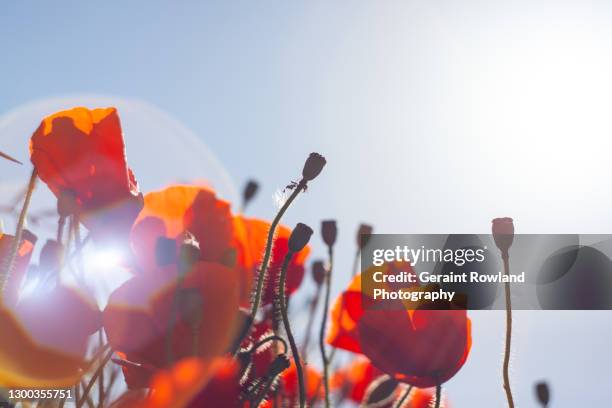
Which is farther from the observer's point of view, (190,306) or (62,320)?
(62,320)

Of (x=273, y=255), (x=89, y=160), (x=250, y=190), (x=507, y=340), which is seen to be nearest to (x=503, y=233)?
(x=507, y=340)

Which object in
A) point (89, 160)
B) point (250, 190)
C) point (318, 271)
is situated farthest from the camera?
point (250, 190)

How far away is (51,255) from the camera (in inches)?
34.1

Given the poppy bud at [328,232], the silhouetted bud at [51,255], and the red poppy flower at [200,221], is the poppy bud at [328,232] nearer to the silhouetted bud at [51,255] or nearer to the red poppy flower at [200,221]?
the red poppy flower at [200,221]

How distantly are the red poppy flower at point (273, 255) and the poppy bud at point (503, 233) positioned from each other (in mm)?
298

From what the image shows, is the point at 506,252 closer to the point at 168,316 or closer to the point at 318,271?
the point at 168,316

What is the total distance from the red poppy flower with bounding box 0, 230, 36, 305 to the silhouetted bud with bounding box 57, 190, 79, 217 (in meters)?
0.07

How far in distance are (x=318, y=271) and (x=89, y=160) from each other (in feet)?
2.44

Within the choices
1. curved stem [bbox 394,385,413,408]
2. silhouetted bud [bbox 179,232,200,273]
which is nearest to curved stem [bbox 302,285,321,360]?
curved stem [bbox 394,385,413,408]

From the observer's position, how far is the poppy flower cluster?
66 centimetres

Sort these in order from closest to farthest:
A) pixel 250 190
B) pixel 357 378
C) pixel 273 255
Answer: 1. pixel 273 255
2. pixel 357 378
3. pixel 250 190

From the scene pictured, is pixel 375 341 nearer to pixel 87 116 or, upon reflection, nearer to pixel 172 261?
pixel 172 261

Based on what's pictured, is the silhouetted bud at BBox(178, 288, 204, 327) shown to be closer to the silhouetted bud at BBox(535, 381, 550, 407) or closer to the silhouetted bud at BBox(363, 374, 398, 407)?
the silhouetted bud at BBox(363, 374, 398, 407)

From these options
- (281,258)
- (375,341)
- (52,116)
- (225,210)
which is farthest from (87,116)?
(375,341)
